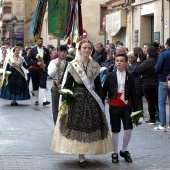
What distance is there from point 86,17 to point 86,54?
32661 mm

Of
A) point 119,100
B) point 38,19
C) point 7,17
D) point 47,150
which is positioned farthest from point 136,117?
point 7,17

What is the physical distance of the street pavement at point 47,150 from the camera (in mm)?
8289

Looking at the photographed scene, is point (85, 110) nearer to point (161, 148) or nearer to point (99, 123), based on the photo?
point (99, 123)

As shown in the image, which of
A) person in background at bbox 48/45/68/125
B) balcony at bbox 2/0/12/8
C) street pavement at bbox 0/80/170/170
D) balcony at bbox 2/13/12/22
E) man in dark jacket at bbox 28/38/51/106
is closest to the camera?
street pavement at bbox 0/80/170/170

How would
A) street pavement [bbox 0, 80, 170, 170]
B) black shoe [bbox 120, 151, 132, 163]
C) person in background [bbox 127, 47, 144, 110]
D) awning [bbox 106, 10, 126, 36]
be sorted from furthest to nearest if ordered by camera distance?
awning [bbox 106, 10, 126, 36] < person in background [bbox 127, 47, 144, 110] < black shoe [bbox 120, 151, 132, 163] < street pavement [bbox 0, 80, 170, 170]

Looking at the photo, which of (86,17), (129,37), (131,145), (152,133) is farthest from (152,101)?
(86,17)

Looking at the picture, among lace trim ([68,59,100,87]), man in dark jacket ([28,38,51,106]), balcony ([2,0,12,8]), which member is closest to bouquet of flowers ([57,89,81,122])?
lace trim ([68,59,100,87])

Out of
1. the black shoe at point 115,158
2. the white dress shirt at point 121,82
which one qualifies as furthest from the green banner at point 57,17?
the black shoe at point 115,158

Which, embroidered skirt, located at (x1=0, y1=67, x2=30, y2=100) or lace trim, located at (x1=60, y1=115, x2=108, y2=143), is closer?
lace trim, located at (x1=60, y1=115, x2=108, y2=143)

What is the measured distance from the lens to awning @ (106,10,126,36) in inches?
1145

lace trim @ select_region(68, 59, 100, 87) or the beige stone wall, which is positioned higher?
the beige stone wall

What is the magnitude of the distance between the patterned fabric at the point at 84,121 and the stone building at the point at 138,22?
48.5 feet

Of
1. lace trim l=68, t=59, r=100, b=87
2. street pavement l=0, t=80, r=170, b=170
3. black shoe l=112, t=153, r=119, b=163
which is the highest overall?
lace trim l=68, t=59, r=100, b=87

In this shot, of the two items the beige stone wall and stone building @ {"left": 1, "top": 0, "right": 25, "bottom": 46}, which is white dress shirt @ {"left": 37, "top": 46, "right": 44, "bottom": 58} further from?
stone building @ {"left": 1, "top": 0, "right": 25, "bottom": 46}
